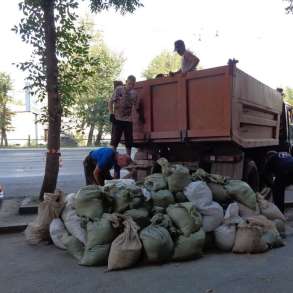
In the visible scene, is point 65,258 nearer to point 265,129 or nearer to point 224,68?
point 224,68

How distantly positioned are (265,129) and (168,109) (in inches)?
94.0

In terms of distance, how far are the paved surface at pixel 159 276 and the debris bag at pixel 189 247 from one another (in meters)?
0.08

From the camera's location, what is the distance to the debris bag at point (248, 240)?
519cm

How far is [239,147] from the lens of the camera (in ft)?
24.2

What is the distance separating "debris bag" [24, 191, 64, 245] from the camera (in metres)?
5.96

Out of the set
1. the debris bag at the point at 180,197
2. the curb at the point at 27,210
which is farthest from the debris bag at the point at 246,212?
the curb at the point at 27,210

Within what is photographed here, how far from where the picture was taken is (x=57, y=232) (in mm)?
5727

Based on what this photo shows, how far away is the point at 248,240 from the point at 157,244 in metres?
1.09

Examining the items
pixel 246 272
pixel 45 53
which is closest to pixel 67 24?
pixel 45 53

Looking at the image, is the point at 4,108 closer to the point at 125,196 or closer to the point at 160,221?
the point at 125,196

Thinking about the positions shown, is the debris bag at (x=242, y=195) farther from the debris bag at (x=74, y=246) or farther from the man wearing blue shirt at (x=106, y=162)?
the debris bag at (x=74, y=246)

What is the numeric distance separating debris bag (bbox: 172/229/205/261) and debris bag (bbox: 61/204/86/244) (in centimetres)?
105

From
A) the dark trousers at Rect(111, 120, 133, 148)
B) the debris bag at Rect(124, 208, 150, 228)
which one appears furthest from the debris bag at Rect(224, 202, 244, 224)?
the dark trousers at Rect(111, 120, 133, 148)

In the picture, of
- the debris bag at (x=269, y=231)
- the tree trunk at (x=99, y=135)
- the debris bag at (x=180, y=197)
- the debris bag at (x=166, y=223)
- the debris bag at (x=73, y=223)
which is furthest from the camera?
the tree trunk at (x=99, y=135)
